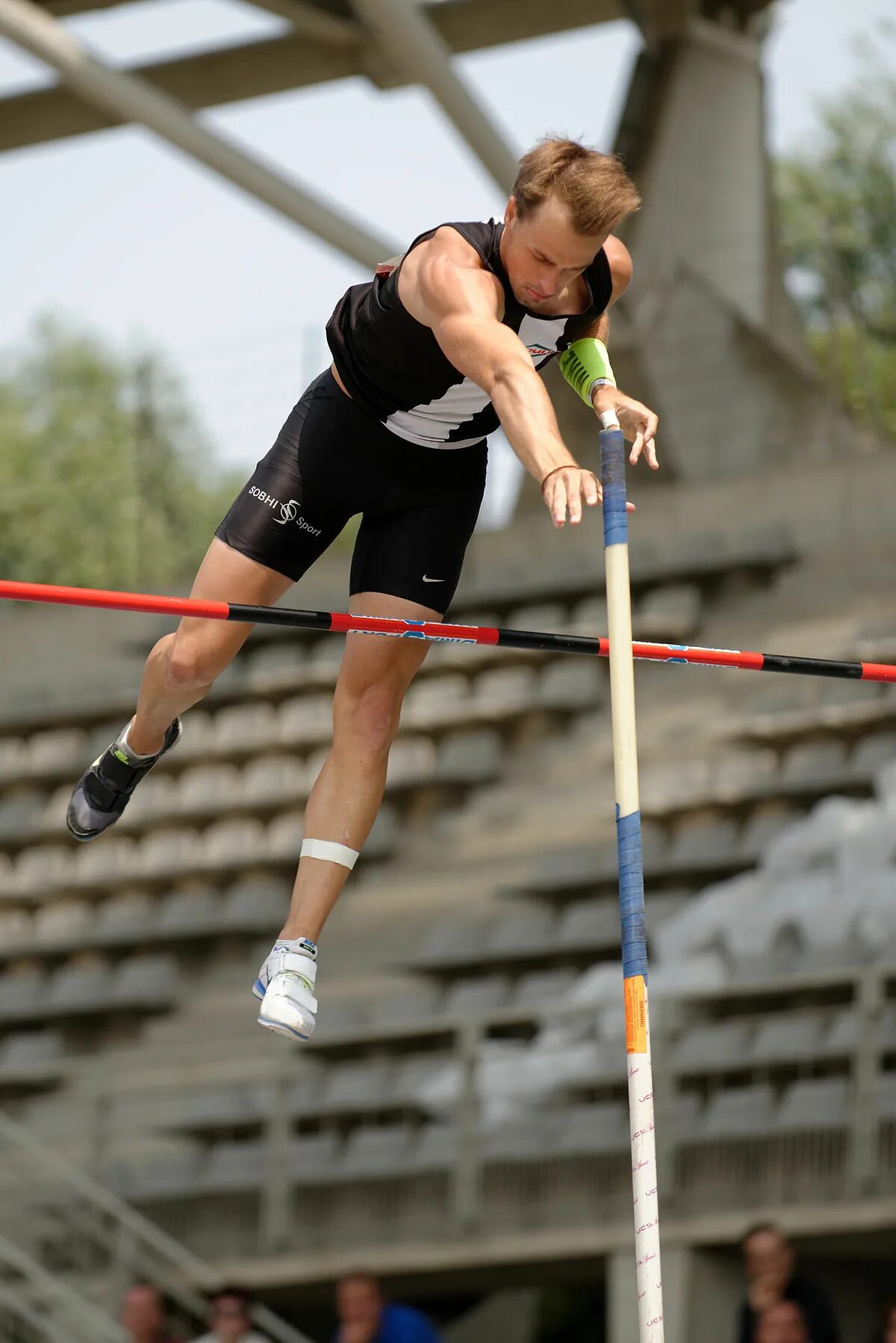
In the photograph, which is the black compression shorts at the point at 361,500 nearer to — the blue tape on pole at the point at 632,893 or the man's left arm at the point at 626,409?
the man's left arm at the point at 626,409

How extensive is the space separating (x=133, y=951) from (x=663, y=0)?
655 cm

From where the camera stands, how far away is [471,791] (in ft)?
34.4

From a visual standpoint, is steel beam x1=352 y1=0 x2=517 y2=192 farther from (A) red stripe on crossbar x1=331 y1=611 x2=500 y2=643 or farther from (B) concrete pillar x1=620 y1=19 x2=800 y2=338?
(A) red stripe on crossbar x1=331 y1=611 x2=500 y2=643

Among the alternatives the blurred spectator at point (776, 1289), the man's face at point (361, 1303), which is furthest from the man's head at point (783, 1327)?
the man's face at point (361, 1303)

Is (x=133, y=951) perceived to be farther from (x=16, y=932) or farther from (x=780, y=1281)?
(x=780, y=1281)

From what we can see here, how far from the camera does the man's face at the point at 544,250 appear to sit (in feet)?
10.2

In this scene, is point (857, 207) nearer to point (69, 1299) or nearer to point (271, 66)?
point (271, 66)

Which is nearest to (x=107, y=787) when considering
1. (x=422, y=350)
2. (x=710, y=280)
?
(x=422, y=350)

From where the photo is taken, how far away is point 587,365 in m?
3.47

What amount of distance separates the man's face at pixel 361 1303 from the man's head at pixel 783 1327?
1.07 meters

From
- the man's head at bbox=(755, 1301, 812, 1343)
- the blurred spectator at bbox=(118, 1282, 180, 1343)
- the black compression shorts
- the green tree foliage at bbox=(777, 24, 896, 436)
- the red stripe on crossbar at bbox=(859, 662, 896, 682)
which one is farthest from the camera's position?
the green tree foliage at bbox=(777, 24, 896, 436)

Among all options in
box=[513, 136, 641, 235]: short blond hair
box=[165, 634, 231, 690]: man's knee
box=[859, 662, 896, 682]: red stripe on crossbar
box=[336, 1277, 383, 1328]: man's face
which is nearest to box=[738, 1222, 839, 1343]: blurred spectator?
box=[336, 1277, 383, 1328]: man's face

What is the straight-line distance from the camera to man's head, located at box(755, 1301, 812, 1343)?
200 inches

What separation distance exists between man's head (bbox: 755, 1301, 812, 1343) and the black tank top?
8.57ft
